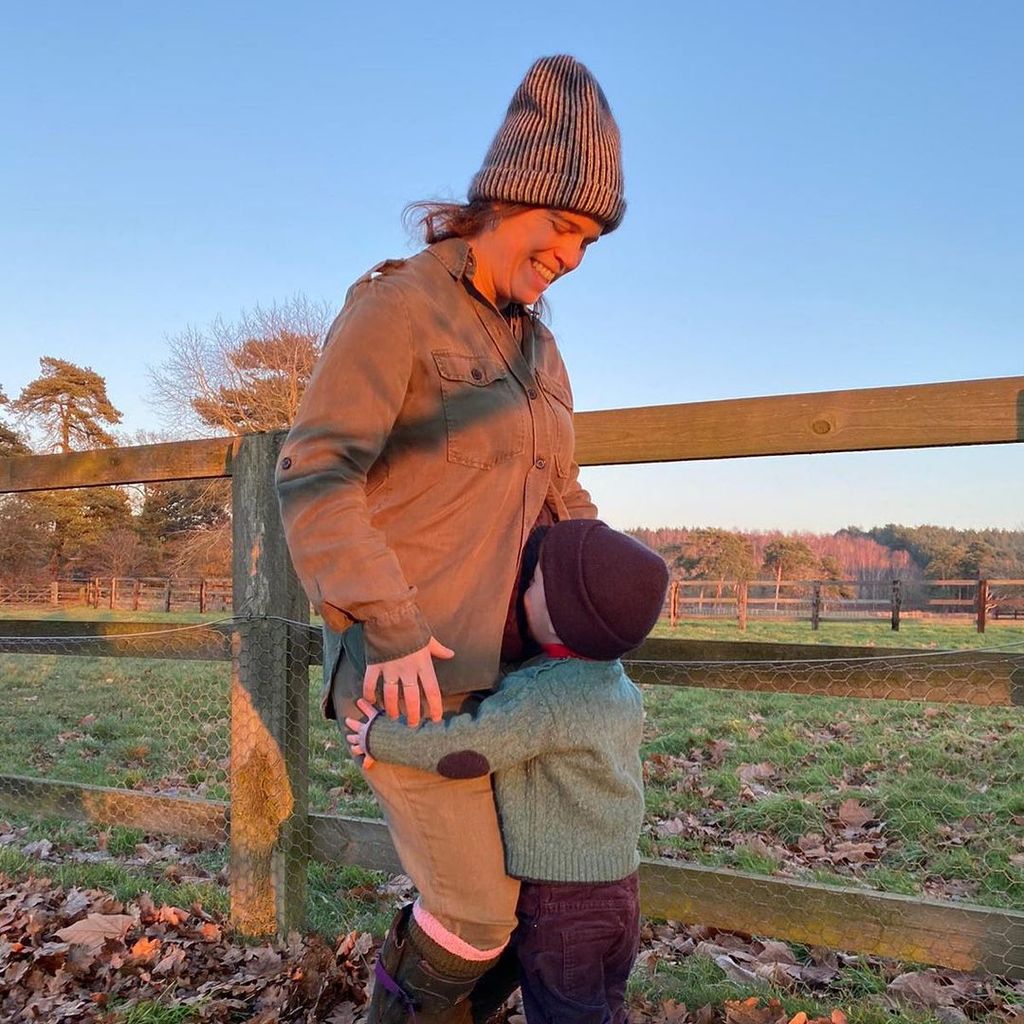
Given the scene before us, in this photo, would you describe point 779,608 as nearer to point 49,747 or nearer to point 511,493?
point 49,747

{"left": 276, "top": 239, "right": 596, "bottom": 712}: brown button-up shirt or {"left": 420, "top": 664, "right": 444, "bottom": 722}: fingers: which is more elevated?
{"left": 276, "top": 239, "right": 596, "bottom": 712}: brown button-up shirt

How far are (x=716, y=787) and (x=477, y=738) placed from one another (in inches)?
132

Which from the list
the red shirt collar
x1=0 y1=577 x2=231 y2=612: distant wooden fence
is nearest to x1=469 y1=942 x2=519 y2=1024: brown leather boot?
the red shirt collar

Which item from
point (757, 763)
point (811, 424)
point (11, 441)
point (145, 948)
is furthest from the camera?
point (11, 441)

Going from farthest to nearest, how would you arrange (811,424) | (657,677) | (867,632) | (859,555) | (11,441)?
1. (11,441)
2. (867,632)
3. (859,555)
4. (657,677)
5. (811,424)

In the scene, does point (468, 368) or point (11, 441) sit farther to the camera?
point (11, 441)

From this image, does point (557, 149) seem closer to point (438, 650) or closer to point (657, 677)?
point (438, 650)

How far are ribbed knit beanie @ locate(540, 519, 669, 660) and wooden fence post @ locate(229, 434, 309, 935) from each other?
1.50 meters

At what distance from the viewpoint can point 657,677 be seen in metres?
2.34

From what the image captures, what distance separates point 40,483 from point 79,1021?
2.00 meters

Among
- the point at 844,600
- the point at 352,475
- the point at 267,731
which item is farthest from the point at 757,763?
the point at 844,600

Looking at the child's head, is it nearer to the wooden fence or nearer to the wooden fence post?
the wooden fence

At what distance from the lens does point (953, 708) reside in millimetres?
6402

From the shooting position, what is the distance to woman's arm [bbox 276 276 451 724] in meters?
1.22
